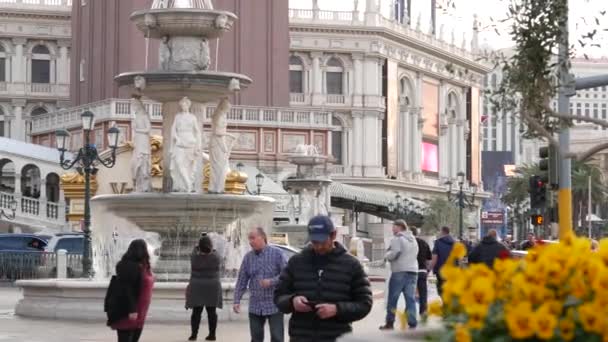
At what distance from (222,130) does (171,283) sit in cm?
426

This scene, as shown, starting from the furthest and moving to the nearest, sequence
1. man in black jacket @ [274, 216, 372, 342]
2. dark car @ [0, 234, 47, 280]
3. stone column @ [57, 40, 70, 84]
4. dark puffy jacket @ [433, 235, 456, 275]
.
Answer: stone column @ [57, 40, 70, 84] → dark car @ [0, 234, 47, 280] → dark puffy jacket @ [433, 235, 456, 275] → man in black jacket @ [274, 216, 372, 342]

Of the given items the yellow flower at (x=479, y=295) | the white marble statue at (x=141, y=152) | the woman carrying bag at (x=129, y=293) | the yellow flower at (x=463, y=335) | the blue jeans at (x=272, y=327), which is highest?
the white marble statue at (x=141, y=152)

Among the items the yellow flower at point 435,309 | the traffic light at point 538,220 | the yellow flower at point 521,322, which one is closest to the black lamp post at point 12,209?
the traffic light at point 538,220

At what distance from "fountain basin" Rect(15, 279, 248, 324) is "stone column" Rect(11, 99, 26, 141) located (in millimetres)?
71399

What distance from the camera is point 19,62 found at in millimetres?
95000

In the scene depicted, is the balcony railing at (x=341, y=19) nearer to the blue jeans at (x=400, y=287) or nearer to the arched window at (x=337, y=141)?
the arched window at (x=337, y=141)

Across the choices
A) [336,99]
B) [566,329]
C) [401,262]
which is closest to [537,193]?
[401,262]

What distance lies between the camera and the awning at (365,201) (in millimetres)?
77062

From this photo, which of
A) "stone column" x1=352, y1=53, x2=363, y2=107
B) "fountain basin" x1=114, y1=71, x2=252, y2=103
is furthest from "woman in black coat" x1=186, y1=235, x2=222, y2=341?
"stone column" x1=352, y1=53, x2=363, y2=107

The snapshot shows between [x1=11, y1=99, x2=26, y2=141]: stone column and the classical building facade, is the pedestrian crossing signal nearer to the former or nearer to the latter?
the classical building facade

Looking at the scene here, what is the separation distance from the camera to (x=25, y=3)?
94.9 metres

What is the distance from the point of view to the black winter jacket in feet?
43.9

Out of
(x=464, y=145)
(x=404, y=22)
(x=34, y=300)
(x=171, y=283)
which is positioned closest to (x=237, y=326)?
(x=171, y=283)

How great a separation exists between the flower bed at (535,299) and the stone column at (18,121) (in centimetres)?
9010
